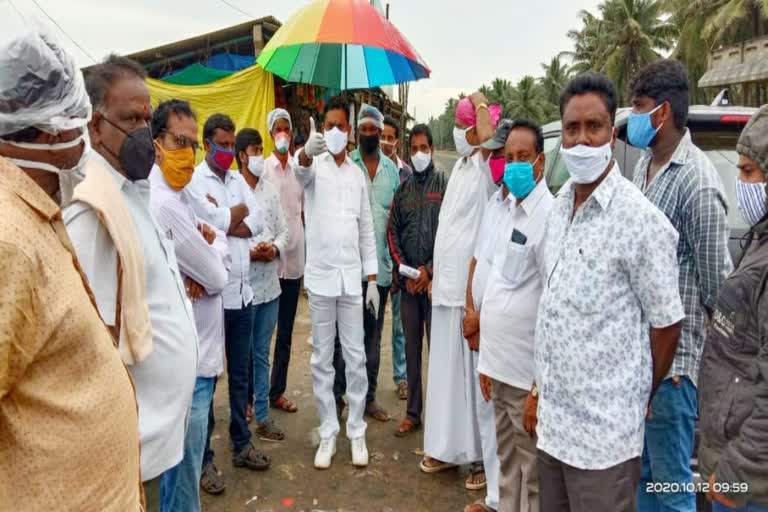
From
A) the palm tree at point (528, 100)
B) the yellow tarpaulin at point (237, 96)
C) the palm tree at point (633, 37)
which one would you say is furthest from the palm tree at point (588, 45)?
the yellow tarpaulin at point (237, 96)

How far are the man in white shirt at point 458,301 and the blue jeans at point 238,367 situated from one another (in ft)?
4.00

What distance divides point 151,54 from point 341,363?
6.91 metres

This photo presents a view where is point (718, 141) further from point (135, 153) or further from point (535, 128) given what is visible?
point (135, 153)

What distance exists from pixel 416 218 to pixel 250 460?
2026 mm

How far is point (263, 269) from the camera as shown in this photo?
3.98 meters

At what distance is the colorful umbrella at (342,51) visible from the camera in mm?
3811

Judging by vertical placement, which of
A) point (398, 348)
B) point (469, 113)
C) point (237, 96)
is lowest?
point (398, 348)

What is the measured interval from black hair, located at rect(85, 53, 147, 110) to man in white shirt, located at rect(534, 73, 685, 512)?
5.34ft

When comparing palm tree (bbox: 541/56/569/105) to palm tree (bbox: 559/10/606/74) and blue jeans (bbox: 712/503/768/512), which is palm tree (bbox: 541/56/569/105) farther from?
blue jeans (bbox: 712/503/768/512)

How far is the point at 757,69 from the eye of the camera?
2283 centimetres

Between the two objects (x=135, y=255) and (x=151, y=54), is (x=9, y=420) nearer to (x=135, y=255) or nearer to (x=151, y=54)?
(x=135, y=255)

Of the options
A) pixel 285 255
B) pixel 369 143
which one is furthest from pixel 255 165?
pixel 369 143

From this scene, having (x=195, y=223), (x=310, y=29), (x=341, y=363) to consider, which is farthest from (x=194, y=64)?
(x=195, y=223)

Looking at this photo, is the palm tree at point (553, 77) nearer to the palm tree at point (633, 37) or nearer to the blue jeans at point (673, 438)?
the palm tree at point (633, 37)
